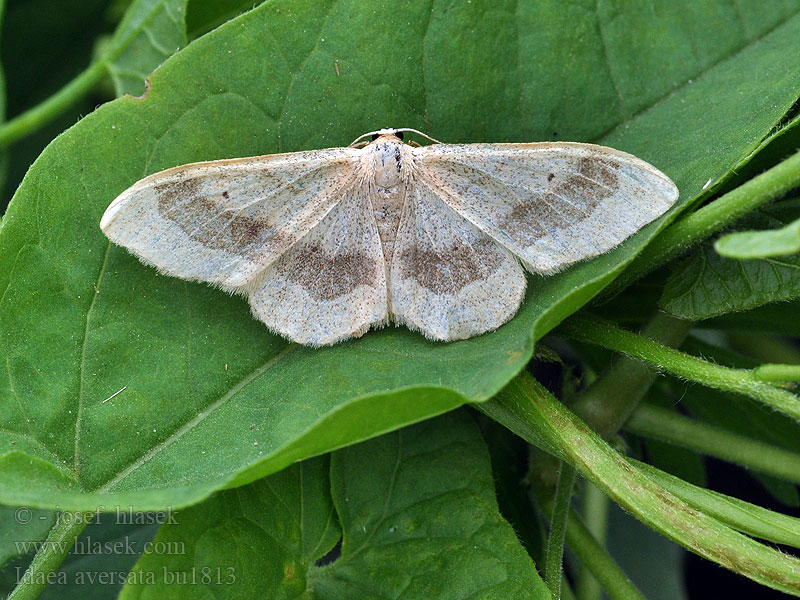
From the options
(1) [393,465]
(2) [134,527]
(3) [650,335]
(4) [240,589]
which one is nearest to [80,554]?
(2) [134,527]

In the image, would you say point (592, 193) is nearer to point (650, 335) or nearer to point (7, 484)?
point (650, 335)

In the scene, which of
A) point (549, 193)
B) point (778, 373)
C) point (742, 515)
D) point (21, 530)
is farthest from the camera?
point (21, 530)

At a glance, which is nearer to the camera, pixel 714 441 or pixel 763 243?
pixel 763 243

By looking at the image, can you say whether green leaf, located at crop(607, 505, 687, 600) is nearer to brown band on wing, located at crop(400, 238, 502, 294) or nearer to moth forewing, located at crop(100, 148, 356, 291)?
brown band on wing, located at crop(400, 238, 502, 294)

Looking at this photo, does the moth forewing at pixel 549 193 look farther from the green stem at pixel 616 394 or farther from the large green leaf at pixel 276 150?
the green stem at pixel 616 394

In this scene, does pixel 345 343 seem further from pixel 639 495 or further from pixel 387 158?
pixel 639 495

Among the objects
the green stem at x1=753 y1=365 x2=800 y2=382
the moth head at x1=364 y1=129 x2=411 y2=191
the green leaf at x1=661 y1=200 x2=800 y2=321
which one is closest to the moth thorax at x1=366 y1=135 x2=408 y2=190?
the moth head at x1=364 y1=129 x2=411 y2=191

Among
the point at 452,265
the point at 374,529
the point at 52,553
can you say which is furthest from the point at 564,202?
the point at 52,553
